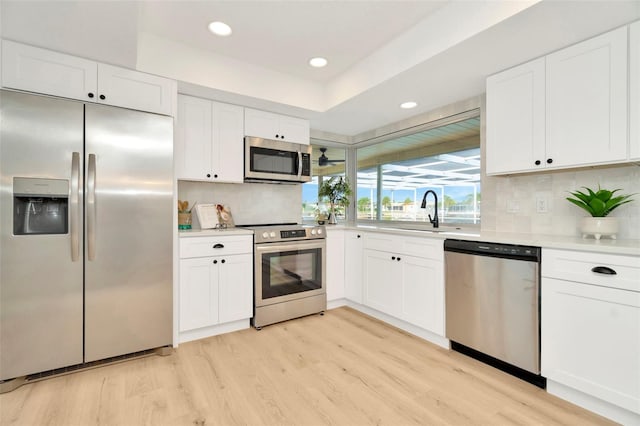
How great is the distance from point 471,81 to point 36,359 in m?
3.70

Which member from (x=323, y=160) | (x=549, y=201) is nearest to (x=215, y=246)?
(x=323, y=160)

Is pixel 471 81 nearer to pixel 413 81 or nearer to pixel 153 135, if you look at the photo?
pixel 413 81

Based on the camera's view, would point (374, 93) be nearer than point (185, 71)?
No

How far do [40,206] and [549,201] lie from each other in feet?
11.8

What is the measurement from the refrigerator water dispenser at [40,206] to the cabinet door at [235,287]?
1.14 m

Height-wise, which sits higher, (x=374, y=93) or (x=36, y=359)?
(x=374, y=93)

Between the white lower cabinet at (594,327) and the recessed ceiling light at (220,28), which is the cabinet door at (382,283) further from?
the recessed ceiling light at (220,28)

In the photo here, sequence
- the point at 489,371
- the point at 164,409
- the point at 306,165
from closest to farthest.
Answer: the point at 164,409, the point at 489,371, the point at 306,165

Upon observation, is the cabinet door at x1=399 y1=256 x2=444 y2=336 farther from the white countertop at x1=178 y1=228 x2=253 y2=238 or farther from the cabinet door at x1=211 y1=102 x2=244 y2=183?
the cabinet door at x1=211 y1=102 x2=244 y2=183

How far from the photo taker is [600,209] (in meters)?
1.94

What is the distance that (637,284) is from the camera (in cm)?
153

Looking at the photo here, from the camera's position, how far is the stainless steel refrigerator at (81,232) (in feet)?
6.22

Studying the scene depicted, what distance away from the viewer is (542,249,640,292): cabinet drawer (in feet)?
5.09

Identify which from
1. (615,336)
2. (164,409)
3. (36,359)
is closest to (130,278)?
(36,359)
